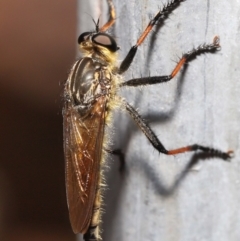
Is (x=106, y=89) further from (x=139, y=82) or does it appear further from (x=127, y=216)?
(x=127, y=216)

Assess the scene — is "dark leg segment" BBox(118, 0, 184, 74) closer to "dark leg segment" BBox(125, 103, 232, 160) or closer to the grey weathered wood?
the grey weathered wood

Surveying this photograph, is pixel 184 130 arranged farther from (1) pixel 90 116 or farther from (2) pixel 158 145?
(1) pixel 90 116

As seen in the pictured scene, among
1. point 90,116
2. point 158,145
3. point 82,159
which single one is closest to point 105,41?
point 90,116

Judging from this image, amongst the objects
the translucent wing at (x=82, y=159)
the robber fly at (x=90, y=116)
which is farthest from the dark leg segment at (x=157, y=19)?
the translucent wing at (x=82, y=159)

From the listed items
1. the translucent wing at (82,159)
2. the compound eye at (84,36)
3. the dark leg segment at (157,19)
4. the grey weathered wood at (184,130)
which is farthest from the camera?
the compound eye at (84,36)

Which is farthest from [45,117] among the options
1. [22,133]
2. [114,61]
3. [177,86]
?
[177,86]

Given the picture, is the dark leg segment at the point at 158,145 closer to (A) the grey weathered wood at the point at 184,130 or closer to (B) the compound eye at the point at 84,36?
(A) the grey weathered wood at the point at 184,130

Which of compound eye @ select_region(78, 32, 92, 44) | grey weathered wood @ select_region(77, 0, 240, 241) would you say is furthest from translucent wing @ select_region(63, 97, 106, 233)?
compound eye @ select_region(78, 32, 92, 44)
